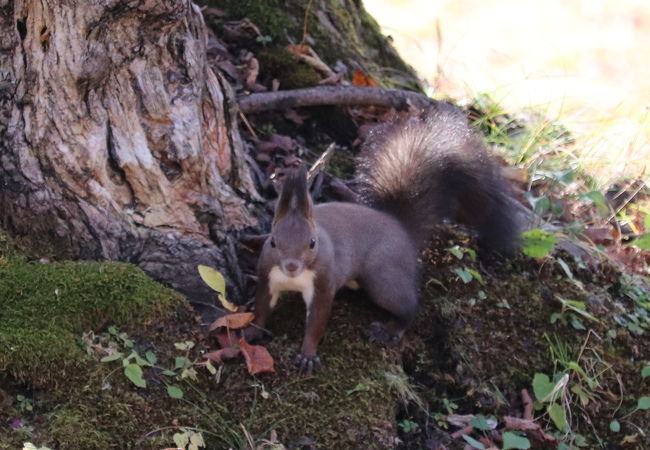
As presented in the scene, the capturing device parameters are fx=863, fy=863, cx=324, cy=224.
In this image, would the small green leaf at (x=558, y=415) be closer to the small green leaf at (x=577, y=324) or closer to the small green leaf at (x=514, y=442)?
the small green leaf at (x=514, y=442)

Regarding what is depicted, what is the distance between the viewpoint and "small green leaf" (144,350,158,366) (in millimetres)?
2525

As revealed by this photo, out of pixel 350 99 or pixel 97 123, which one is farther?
pixel 350 99

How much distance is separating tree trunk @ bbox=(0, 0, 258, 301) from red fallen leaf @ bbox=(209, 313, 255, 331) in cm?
18

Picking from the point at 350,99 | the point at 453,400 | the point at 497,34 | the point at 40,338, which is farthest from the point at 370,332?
the point at 497,34

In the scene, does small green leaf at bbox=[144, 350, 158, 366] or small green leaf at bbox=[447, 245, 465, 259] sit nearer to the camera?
small green leaf at bbox=[144, 350, 158, 366]

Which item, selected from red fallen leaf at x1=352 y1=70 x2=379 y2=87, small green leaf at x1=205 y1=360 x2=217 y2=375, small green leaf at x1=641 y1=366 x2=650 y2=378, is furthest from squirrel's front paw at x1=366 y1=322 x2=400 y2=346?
red fallen leaf at x1=352 y1=70 x2=379 y2=87

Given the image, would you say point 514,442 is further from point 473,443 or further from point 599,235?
point 599,235

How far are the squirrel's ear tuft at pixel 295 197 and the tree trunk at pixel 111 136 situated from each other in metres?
0.35

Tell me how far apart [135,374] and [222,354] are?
1.03ft

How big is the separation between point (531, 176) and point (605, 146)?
0.73m

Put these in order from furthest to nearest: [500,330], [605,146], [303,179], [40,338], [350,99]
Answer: [605,146] → [350,99] → [500,330] → [303,179] → [40,338]

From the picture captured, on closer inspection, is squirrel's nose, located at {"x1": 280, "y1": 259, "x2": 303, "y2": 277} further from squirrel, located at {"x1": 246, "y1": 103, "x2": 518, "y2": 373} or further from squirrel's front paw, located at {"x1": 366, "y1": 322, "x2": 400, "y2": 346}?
squirrel's front paw, located at {"x1": 366, "y1": 322, "x2": 400, "y2": 346}

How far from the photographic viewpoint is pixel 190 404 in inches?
97.2

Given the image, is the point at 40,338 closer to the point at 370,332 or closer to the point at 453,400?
the point at 370,332
